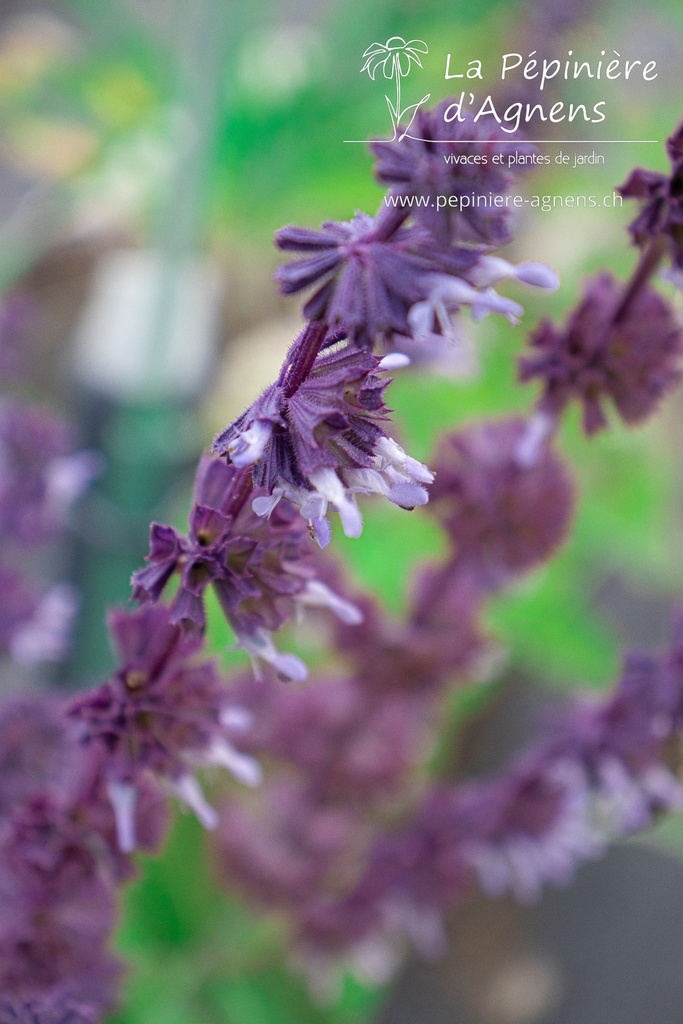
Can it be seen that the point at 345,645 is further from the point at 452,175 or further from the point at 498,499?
the point at 452,175

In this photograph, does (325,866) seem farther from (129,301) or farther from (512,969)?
(129,301)

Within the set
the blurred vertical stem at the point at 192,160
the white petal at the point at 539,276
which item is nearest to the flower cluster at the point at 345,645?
the white petal at the point at 539,276

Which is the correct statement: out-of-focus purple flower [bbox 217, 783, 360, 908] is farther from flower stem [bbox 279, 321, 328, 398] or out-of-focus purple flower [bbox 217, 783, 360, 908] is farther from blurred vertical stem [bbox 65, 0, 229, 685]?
flower stem [bbox 279, 321, 328, 398]

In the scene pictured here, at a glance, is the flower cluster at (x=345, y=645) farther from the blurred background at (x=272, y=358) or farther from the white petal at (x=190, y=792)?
the blurred background at (x=272, y=358)

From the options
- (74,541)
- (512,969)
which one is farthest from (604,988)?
(74,541)

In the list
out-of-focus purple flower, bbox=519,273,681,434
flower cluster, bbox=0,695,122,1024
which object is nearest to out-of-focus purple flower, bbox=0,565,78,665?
flower cluster, bbox=0,695,122,1024
